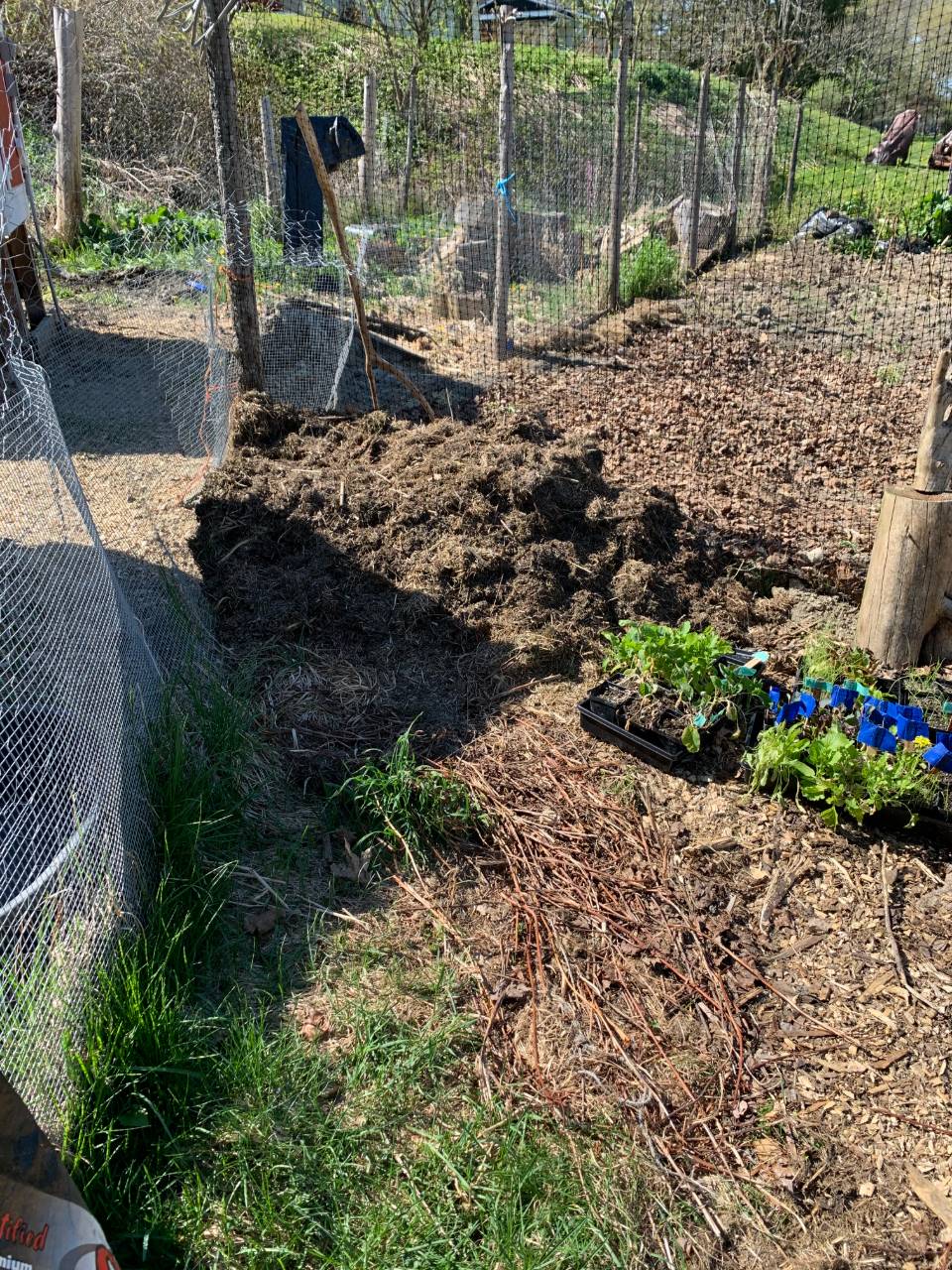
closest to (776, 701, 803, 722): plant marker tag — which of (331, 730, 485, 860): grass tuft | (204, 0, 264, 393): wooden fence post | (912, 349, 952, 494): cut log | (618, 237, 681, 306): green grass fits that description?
(331, 730, 485, 860): grass tuft

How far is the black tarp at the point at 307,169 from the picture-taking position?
27.3 ft

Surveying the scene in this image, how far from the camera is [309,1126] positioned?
7.48 ft

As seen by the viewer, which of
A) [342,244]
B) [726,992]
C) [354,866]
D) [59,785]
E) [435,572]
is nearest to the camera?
[59,785]

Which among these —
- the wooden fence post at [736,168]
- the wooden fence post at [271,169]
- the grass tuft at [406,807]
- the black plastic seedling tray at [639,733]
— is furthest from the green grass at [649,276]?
the grass tuft at [406,807]

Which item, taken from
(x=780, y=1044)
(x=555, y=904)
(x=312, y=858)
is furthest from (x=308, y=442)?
(x=780, y=1044)

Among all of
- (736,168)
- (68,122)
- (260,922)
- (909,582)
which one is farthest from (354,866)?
(736,168)

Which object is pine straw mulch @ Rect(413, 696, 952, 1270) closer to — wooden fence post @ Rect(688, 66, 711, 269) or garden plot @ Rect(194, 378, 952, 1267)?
garden plot @ Rect(194, 378, 952, 1267)

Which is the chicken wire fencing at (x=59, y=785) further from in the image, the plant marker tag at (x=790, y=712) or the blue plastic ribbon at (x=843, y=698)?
the blue plastic ribbon at (x=843, y=698)

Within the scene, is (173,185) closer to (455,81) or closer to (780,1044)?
(455,81)

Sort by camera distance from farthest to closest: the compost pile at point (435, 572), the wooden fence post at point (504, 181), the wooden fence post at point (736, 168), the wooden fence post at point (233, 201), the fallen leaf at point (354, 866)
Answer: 1. the wooden fence post at point (736, 168)
2. the wooden fence post at point (504, 181)
3. the wooden fence post at point (233, 201)
4. the compost pile at point (435, 572)
5. the fallen leaf at point (354, 866)

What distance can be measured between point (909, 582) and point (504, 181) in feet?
17.9

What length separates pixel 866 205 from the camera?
13.1 metres

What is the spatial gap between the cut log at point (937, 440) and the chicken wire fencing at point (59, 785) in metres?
3.38

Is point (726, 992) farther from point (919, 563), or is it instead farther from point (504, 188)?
point (504, 188)
